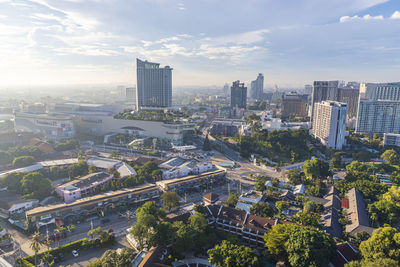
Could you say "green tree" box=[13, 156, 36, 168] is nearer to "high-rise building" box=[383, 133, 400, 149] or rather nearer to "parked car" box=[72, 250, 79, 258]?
"parked car" box=[72, 250, 79, 258]

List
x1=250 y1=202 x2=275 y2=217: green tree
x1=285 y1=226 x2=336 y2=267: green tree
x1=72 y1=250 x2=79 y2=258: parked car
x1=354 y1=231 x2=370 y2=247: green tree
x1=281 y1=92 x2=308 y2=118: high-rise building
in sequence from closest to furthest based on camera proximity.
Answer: x1=285 y1=226 x2=336 y2=267: green tree < x1=72 y1=250 x2=79 y2=258: parked car < x1=354 y1=231 x2=370 y2=247: green tree < x1=250 y1=202 x2=275 y2=217: green tree < x1=281 y1=92 x2=308 y2=118: high-rise building

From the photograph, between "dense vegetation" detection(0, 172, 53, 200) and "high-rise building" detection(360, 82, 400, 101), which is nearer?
"dense vegetation" detection(0, 172, 53, 200)

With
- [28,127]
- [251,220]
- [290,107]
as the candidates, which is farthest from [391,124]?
[28,127]

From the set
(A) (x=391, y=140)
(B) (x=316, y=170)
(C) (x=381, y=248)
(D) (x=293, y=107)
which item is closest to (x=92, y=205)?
(C) (x=381, y=248)

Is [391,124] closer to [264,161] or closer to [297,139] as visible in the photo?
[297,139]

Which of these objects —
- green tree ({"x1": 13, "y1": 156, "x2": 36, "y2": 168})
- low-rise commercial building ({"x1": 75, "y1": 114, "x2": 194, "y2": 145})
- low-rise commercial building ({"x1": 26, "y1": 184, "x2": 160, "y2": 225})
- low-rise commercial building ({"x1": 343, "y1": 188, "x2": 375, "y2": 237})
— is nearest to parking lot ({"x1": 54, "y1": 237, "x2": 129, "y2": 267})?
low-rise commercial building ({"x1": 26, "y1": 184, "x2": 160, "y2": 225})

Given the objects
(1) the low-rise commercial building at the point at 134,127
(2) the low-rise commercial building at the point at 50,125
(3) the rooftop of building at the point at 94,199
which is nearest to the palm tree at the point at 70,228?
(3) the rooftop of building at the point at 94,199

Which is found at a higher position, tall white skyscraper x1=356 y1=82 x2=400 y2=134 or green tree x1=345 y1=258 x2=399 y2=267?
tall white skyscraper x1=356 y1=82 x2=400 y2=134
